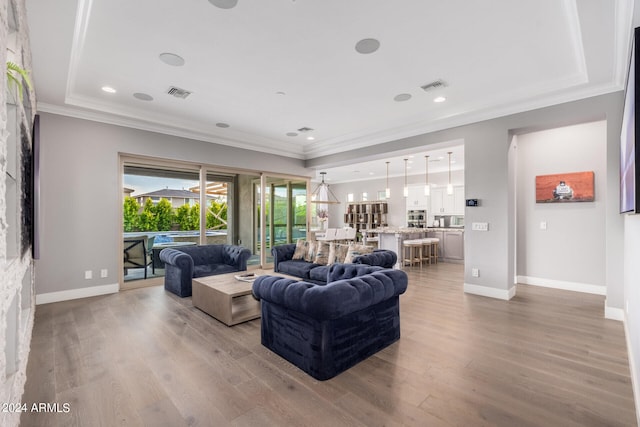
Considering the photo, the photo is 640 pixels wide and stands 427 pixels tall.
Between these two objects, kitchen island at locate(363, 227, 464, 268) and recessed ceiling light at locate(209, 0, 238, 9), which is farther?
kitchen island at locate(363, 227, 464, 268)

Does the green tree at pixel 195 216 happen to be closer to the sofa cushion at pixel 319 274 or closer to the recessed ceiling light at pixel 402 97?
the sofa cushion at pixel 319 274

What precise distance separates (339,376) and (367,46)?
303 centimetres

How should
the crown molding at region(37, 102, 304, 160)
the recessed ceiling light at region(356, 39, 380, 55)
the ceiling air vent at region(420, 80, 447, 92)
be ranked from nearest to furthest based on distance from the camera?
1. the recessed ceiling light at region(356, 39, 380, 55)
2. the ceiling air vent at region(420, 80, 447, 92)
3. the crown molding at region(37, 102, 304, 160)

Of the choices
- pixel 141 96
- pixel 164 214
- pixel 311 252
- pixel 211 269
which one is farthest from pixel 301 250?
pixel 141 96

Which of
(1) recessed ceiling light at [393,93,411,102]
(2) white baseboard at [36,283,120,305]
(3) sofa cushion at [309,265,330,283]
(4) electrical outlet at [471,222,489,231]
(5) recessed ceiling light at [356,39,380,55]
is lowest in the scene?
(2) white baseboard at [36,283,120,305]

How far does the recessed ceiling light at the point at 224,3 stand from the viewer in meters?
2.31

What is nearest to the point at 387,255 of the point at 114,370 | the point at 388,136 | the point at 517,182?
the point at 388,136

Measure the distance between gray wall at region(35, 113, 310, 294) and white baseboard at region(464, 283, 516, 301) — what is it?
5700 mm

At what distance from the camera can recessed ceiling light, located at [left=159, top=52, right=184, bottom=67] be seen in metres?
3.11

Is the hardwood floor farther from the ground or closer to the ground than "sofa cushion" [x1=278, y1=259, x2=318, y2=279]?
closer to the ground

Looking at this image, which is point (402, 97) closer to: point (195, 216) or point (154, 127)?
point (154, 127)

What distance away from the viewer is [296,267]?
16.1ft

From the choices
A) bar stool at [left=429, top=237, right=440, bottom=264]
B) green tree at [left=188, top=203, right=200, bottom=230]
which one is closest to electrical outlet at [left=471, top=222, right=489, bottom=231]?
bar stool at [left=429, top=237, right=440, bottom=264]

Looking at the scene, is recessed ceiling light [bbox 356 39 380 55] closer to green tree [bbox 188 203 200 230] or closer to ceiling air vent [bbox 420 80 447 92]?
ceiling air vent [bbox 420 80 447 92]
